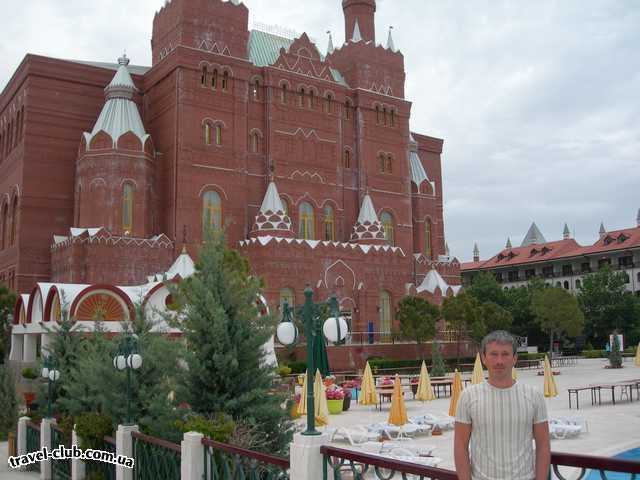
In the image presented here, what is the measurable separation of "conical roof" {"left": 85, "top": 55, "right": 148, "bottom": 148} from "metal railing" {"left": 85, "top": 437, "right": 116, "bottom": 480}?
24.9 meters

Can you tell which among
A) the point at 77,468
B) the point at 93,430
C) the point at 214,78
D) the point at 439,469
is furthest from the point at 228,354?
the point at 214,78

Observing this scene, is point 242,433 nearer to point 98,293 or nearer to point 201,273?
point 201,273

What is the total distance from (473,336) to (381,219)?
30.4ft

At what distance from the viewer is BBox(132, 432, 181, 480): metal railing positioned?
29.9 feet

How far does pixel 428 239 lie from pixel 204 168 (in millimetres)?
18330

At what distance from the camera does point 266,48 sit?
42031 millimetres

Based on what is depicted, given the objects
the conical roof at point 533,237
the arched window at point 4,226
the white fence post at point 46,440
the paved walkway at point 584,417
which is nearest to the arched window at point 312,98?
the arched window at point 4,226

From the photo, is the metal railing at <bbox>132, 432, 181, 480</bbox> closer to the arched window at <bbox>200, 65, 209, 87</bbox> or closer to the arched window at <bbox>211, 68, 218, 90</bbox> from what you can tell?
the arched window at <bbox>200, 65, 209, 87</bbox>

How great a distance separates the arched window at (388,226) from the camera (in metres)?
43.2

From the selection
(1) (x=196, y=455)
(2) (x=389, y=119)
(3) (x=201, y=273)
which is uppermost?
(2) (x=389, y=119)

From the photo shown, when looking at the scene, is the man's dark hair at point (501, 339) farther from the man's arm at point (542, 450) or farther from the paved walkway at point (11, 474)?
the paved walkway at point (11, 474)

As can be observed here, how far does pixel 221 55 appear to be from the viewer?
37.0 metres

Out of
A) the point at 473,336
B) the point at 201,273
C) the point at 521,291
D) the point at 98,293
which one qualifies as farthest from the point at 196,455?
the point at 521,291

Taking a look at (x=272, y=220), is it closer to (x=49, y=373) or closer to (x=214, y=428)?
(x=49, y=373)
